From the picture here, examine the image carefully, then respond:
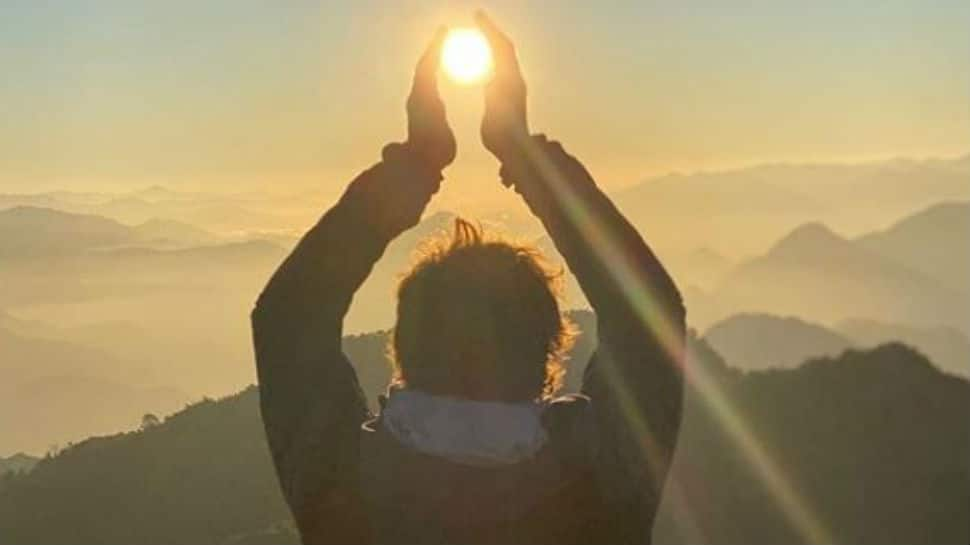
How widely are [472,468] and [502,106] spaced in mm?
1156

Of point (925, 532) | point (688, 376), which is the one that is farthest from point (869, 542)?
point (688, 376)

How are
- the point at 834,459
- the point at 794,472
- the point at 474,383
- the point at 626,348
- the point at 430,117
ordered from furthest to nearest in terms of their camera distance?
the point at 794,472, the point at 834,459, the point at 430,117, the point at 474,383, the point at 626,348

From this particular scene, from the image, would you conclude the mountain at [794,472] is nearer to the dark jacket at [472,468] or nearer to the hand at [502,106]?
the hand at [502,106]

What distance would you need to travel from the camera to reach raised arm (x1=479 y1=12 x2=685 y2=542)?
13.7 feet

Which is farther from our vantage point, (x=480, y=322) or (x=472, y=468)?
(x=480, y=322)

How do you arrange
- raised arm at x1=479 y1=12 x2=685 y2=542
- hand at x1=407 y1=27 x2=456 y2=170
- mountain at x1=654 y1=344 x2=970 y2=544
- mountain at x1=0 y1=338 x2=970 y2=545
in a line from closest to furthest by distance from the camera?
raised arm at x1=479 y1=12 x2=685 y2=542, hand at x1=407 y1=27 x2=456 y2=170, mountain at x1=654 y1=344 x2=970 y2=544, mountain at x1=0 y1=338 x2=970 y2=545

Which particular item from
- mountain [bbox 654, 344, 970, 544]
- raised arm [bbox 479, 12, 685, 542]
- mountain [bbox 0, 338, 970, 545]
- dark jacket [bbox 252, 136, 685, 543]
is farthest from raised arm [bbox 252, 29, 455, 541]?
mountain [bbox 654, 344, 970, 544]

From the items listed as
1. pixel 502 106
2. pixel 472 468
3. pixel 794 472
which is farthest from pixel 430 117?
pixel 794 472

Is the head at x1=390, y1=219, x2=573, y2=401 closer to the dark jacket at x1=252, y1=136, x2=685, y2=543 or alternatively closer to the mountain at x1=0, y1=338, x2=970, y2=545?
the dark jacket at x1=252, y1=136, x2=685, y2=543

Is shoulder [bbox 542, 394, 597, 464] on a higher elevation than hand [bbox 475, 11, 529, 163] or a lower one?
lower

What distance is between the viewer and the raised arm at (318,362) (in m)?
4.25

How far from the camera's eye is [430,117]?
4.51 m

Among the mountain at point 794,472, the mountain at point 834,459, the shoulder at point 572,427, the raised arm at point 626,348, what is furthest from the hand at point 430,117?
the mountain at point 834,459

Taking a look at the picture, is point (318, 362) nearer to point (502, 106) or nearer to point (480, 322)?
point (480, 322)
